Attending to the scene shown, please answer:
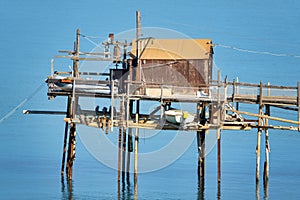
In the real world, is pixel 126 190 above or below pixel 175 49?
below

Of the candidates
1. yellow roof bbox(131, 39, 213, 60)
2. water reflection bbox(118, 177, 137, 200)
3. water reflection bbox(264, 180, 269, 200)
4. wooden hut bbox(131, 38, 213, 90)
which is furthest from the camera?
yellow roof bbox(131, 39, 213, 60)

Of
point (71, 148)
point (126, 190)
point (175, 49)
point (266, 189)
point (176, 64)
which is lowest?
point (126, 190)

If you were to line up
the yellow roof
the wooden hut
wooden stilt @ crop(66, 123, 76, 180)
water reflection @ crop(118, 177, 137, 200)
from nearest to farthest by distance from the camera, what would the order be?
1. water reflection @ crop(118, 177, 137, 200)
2. the wooden hut
3. the yellow roof
4. wooden stilt @ crop(66, 123, 76, 180)

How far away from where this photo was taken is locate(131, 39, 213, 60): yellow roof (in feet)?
154

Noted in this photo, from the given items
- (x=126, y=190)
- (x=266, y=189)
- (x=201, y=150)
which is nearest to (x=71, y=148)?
(x=126, y=190)

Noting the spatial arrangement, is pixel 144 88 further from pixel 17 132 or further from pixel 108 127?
pixel 17 132

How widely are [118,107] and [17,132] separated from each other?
146 ft

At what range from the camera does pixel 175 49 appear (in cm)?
4734

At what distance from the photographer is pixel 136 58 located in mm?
46406

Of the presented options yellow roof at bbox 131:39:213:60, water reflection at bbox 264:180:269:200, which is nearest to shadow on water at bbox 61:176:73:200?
yellow roof at bbox 131:39:213:60

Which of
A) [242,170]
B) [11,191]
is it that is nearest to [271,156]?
[242,170]

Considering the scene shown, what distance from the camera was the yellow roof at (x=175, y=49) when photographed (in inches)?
1845

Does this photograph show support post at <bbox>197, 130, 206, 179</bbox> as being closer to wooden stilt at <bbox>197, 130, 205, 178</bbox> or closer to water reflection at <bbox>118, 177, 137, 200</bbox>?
wooden stilt at <bbox>197, 130, 205, 178</bbox>

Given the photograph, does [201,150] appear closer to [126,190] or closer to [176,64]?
[126,190]
